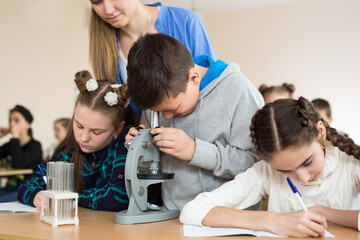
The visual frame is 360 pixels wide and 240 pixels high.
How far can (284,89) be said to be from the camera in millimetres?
3207

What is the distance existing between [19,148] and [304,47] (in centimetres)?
458

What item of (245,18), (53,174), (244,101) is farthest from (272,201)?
(245,18)

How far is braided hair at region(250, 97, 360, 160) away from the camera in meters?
1.20

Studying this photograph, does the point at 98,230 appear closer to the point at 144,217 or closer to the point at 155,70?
the point at 144,217

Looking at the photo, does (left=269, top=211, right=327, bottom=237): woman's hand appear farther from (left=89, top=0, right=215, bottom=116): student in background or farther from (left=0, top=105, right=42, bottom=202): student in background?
(left=0, top=105, right=42, bottom=202): student in background

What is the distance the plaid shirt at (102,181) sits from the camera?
1.55 m

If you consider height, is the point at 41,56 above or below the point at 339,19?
below

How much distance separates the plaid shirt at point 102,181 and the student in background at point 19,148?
8.33 feet

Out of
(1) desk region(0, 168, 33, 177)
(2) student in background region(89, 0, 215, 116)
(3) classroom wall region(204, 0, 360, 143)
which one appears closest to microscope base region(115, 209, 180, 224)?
(2) student in background region(89, 0, 215, 116)

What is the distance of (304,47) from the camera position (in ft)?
22.0

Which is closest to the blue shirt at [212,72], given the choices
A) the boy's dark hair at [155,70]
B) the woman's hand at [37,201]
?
the boy's dark hair at [155,70]

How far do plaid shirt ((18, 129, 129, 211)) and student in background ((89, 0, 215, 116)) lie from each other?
0.45 m

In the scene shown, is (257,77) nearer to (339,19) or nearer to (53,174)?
(339,19)

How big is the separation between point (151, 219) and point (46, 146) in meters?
5.29
